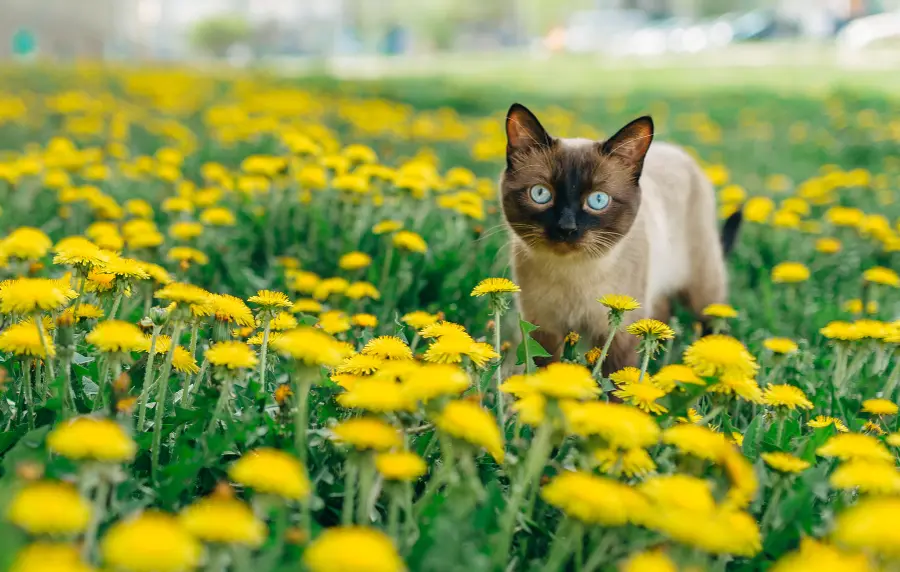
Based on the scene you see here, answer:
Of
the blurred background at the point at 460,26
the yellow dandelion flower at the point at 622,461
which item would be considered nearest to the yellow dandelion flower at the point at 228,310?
the yellow dandelion flower at the point at 622,461

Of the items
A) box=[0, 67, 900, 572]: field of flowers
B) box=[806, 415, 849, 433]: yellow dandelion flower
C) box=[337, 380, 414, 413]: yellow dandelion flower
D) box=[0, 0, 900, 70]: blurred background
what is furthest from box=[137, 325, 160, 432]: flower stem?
box=[0, 0, 900, 70]: blurred background

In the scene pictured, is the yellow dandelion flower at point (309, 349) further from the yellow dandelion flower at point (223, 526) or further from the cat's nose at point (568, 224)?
the cat's nose at point (568, 224)

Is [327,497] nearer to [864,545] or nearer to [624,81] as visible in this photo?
[864,545]

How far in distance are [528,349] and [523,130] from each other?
0.78 m

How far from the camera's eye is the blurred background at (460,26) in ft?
97.4

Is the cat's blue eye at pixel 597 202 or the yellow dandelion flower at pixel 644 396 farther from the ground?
the cat's blue eye at pixel 597 202

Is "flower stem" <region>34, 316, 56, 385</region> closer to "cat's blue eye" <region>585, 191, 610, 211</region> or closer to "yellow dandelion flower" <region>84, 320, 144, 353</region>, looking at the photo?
"yellow dandelion flower" <region>84, 320, 144, 353</region>

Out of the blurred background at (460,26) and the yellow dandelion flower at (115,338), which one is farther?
the blurred background at (460,26)

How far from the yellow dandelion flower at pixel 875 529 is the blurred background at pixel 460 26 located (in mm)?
23631

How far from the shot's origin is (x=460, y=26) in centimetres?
5138

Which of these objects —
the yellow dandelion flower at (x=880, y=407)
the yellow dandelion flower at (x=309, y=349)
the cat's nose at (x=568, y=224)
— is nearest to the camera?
the yellow dandelion flower at (x=309, y=349)

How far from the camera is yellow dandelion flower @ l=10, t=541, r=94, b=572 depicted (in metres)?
0.76

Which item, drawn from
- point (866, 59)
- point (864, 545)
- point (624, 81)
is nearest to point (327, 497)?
point (864, 545)

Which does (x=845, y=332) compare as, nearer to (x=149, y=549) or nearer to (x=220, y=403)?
(x=220, y=403)
